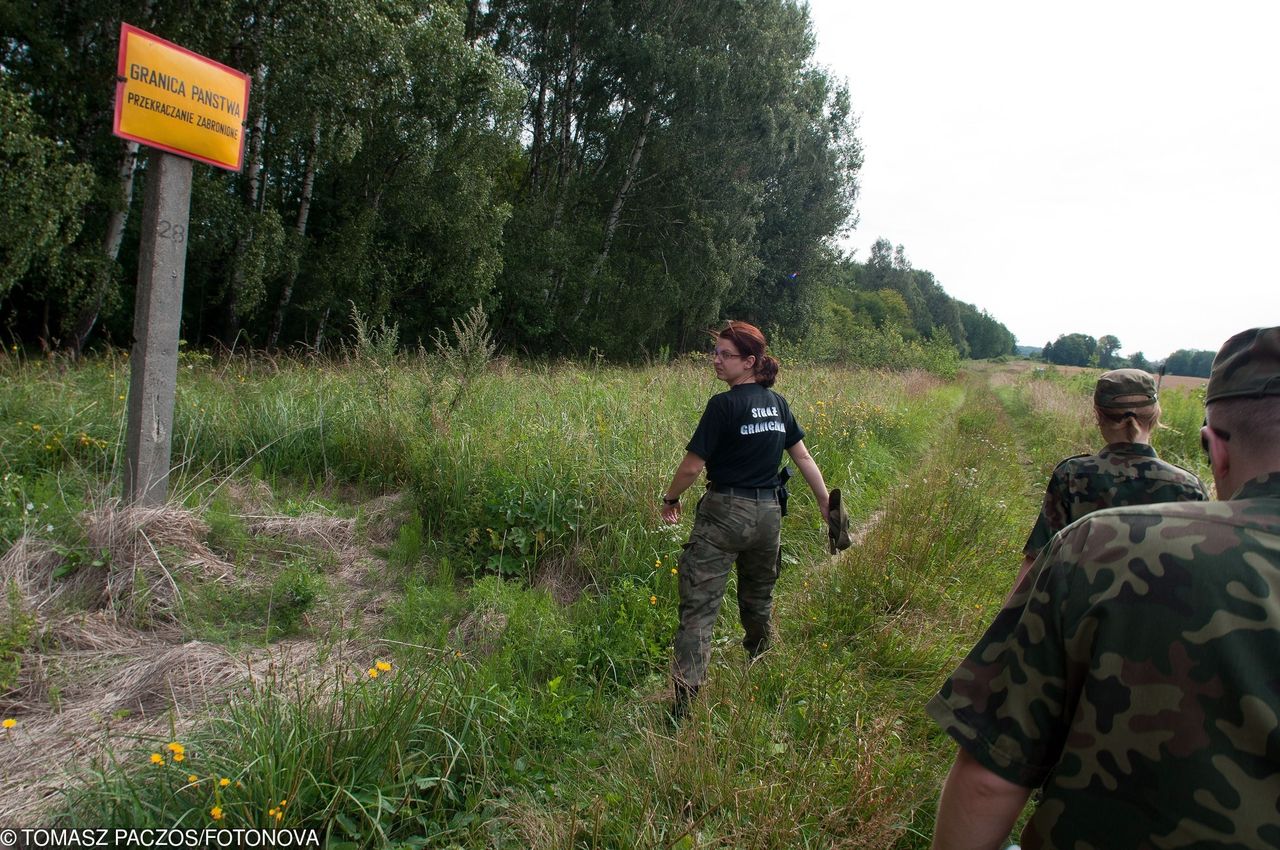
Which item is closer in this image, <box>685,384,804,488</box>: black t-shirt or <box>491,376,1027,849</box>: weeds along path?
<box>491,376,1027,849</box>: weeds along path

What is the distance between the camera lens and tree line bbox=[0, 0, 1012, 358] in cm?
1134

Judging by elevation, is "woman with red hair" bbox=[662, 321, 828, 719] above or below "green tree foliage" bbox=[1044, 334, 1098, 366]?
below

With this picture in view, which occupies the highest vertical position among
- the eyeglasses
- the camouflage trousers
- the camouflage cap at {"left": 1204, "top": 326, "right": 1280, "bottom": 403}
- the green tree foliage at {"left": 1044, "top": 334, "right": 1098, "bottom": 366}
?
the green tree foliage at {"left": 1044, "top": 334, "right": 1098, "bottom": 366}

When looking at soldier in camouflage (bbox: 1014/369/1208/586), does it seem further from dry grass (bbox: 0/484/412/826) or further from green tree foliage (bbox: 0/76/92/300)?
green tree foliage (bbox: 0/76/92/300)

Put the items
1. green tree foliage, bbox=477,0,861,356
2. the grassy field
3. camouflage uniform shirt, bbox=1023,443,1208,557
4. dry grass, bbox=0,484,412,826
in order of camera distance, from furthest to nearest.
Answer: green tree foliage, bbox=477,0,861,356
camouflage uniform shirt, bbox=1023,443,1208,557
dry grass, bbox=0,484,412,826
the grassy field

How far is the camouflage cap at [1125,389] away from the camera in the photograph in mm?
3023

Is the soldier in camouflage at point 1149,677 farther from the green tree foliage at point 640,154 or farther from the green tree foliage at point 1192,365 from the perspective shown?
the green tree foliage at point 640,154

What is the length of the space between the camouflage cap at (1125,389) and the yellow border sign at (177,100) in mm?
5108

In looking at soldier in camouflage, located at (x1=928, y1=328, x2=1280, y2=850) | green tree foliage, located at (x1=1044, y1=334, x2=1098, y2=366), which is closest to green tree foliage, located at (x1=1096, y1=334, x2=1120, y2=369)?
green tree foliage, located at (x1=1044, y1=334, x2=1098, y2=366)

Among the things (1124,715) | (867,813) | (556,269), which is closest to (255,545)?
(867,813)

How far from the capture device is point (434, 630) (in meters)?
3.78

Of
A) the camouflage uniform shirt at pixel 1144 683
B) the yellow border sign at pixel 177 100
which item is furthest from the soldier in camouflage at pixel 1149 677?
the yellow border sign at pixel 177 100

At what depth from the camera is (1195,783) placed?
1.03 metres

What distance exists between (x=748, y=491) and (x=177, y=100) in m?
4.12
